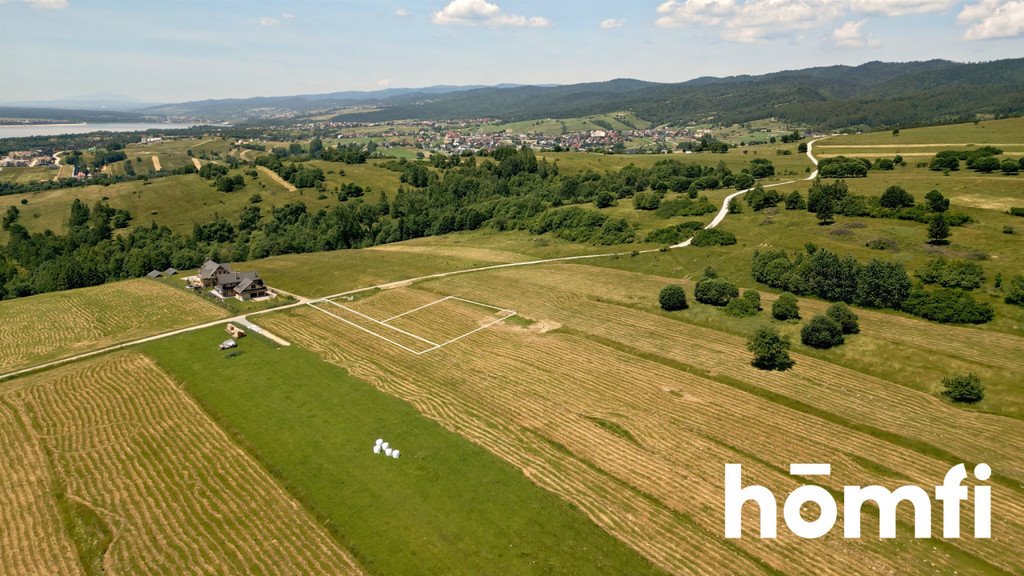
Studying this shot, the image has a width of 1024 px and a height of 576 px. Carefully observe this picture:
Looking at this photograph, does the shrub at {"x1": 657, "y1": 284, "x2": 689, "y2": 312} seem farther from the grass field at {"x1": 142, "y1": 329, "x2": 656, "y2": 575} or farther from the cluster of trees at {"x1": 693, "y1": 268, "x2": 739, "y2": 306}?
the grass field at {"x1": 142, "y1": 329, "x2": 656, "y2": 575}

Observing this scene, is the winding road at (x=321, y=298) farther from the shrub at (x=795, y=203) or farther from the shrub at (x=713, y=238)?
the shrub at (x=795, y=203)

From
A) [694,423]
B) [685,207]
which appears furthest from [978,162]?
[694,423]

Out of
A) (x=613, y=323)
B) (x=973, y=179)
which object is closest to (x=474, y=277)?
(x=613, y=323)

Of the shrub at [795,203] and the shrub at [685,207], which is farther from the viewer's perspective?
the shrub at [685,207]

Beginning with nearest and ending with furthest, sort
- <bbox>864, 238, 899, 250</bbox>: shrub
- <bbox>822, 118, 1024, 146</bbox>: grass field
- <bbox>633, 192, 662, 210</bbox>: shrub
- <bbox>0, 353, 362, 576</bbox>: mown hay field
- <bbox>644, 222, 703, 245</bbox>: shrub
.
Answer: <bbox>0, 353, 362, 576</bbox>: mown hay field, <bbox>864, 238, 899, 250</bbox>: shrub, <bbox>644, 222, 703, 245</bbox>: shrub, <bbox>633, 192, 662, 210</bbox>: shrub, <bbox>822, 118, 1024, 146</bbox>: grass field

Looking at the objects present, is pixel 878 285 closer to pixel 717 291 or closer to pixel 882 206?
pixel 717 291

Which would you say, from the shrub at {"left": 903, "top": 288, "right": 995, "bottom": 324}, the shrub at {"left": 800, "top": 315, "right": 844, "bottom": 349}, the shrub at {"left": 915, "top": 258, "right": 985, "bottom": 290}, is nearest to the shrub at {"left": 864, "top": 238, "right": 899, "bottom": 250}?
the shrub at {"left": 915, "top": 258, "right": 985, "bottom": 290}

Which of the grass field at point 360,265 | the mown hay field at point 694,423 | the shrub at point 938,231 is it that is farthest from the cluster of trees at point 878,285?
the grass field at point 360,265

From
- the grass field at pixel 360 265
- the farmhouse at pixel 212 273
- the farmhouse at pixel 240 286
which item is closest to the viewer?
the farmhouse at pixel 240 286
